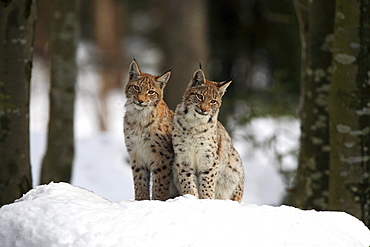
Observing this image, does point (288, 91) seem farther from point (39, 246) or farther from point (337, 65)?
point (39, 246)

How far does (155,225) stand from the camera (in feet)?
10.7

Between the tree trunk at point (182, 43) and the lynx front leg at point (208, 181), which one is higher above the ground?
the tree trunk at point (182, 43)

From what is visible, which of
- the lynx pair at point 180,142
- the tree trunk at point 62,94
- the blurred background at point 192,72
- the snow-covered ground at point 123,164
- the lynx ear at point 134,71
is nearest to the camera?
the lynx pair at point 180,142

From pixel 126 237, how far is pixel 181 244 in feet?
0.93

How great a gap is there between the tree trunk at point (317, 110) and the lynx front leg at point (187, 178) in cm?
228

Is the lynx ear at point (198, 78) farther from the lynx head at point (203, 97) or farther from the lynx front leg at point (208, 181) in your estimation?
the lynx front leg at point (208, 181)

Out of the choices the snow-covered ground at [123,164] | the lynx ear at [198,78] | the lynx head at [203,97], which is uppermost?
the lynx ear at [198,78]

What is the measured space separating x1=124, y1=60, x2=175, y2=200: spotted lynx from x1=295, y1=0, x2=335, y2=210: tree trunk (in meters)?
2.21

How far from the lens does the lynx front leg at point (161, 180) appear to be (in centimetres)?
465

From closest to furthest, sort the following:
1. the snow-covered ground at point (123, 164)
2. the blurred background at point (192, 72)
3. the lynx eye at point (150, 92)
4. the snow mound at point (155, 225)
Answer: the snow mound at point (155, 225) < the lynx eye at point (150, 92) < the snow-covered ground at point (123, 164) < the blurred background at point (192, 72)

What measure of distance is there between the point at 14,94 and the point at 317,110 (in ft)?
9.94

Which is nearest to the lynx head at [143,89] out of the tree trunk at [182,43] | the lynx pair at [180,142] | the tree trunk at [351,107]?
the lynx pair at [180,142]

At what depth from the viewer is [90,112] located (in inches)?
709

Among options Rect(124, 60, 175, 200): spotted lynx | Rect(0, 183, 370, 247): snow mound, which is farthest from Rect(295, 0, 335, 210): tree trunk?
Rect(0, 183, 370, 247): snow mound
